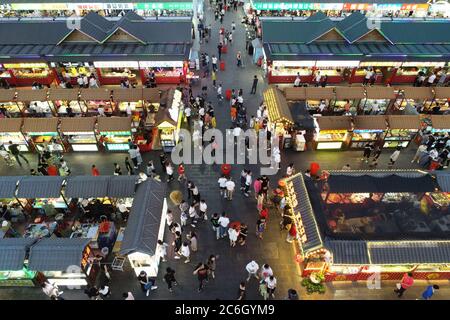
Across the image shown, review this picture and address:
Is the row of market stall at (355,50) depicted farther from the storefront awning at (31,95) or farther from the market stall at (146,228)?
the storefront awning at (31,95)

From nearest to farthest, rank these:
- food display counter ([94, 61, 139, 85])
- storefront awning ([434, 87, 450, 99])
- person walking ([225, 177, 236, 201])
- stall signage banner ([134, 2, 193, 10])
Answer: person walking ([225, 177, 236, 201]) < storefront awning ([434, 87, 450, 99]) < food display counter ([94, 61, 139, 85]) < stall signage banner ([134, 2, 193, 10])

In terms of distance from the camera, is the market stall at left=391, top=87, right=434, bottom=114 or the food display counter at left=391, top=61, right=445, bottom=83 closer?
the market stall at left=391, top=87, right=434, bottom=114

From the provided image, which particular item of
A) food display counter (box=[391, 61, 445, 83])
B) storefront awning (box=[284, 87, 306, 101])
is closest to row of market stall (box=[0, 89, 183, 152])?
storefront awning (box=[284, 87, 306, 101])

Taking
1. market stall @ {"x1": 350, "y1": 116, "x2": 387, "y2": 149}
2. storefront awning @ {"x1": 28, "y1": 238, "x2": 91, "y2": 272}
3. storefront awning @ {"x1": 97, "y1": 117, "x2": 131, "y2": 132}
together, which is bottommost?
storefront awning @ {"x1": 28, "y1": 238, "x2": 91, "y2": 272}

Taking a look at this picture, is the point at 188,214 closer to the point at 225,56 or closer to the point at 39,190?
the point at 39,190

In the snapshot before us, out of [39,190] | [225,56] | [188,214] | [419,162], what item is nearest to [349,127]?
[419,162]

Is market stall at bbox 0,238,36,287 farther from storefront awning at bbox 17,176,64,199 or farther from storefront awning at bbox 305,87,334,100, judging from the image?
storefront awning at bbox 305,87,334,100
